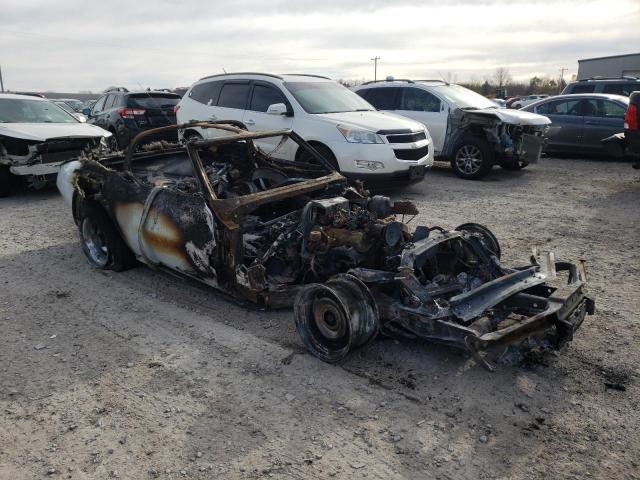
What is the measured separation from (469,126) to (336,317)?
773 cm

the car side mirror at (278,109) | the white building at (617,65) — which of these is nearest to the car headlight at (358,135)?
the car side mirror at (278,109)

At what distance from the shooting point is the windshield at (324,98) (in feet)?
28.0

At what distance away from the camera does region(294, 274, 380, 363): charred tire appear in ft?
11.5

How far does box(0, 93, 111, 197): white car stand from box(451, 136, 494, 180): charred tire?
6.77m

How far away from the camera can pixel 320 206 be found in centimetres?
426

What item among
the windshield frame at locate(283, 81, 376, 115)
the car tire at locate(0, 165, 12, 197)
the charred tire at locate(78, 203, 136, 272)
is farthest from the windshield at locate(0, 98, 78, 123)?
the charred tire at locate(78, 203, 136, 272)

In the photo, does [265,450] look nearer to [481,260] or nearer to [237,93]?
[481,260]

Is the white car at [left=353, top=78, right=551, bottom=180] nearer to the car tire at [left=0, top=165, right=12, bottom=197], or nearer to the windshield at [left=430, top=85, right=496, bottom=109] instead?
the windshield at [left=430, top=85, right=496, bottom=109]

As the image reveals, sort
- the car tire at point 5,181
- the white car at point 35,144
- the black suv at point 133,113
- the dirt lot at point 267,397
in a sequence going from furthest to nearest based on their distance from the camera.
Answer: the black suv at point 133,113 < the car tire at point 5,181 < the white car at point 35,144 < the dirt lot at point 267,397

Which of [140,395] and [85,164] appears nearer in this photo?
[140,395]

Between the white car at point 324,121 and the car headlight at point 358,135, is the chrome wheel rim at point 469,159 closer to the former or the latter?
the white car at point 324,121

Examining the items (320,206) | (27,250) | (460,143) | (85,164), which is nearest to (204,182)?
(320,206)

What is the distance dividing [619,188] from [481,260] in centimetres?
685

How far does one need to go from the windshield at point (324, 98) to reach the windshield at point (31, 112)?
4.72 m
